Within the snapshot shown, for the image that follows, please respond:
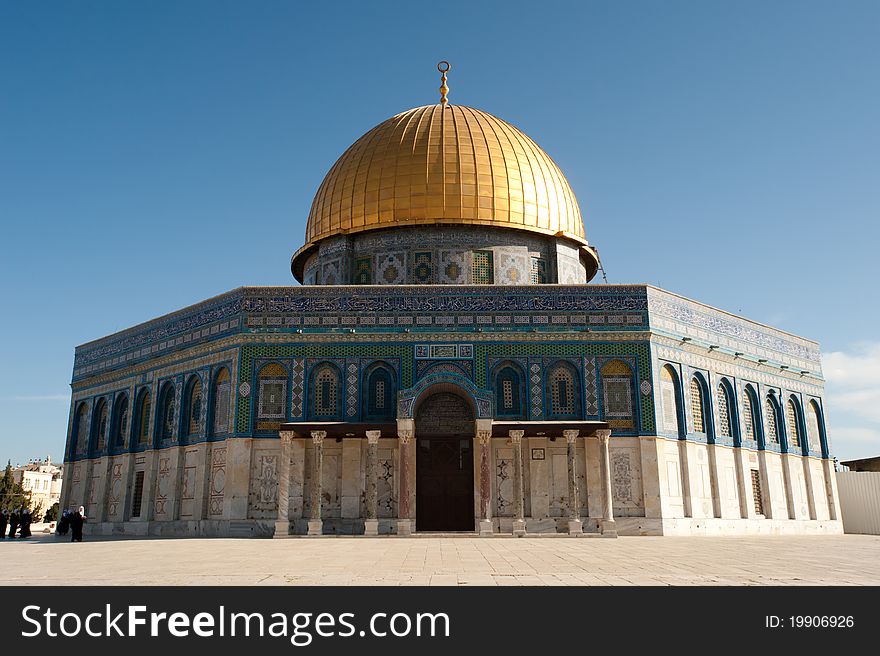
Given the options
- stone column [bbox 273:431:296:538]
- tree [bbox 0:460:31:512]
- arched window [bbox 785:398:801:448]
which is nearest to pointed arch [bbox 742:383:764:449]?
arched window [bbox 785:398:801:448]

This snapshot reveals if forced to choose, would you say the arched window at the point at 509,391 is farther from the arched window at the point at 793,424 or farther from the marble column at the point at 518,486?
the arched window at the point at 793,424

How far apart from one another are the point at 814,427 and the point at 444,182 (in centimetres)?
1470

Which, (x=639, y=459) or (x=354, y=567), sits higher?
(x=639, y=459)

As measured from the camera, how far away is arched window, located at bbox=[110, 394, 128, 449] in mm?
25000

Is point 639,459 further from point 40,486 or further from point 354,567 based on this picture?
point 40,486

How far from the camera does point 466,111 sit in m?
27.0

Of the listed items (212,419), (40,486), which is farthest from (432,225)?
(40,486)

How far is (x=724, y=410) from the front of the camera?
909 inches

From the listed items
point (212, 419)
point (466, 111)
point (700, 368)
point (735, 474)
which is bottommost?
point (735, 474)

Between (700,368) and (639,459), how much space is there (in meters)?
3.89

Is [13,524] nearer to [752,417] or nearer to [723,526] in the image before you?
[723,526]

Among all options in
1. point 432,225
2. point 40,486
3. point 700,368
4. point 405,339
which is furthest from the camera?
point 40,486

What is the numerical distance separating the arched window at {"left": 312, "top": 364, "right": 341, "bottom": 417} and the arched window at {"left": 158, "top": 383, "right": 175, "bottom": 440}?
5.28m

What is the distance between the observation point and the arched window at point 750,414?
23.5 meters
